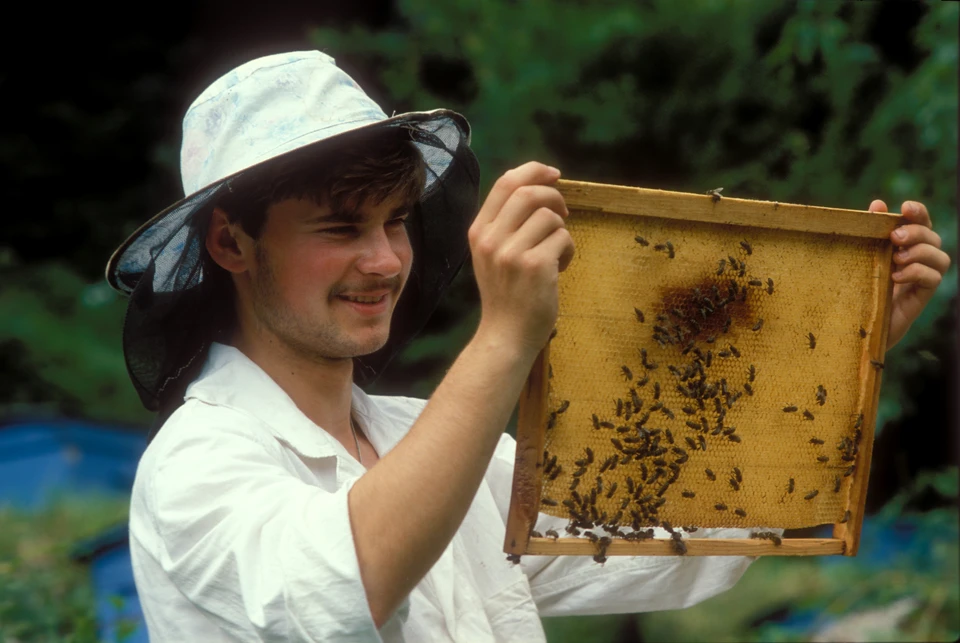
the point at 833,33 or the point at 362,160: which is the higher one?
the point at 833,33

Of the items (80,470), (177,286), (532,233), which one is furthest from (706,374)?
(80,470)

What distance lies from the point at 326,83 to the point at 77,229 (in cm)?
470

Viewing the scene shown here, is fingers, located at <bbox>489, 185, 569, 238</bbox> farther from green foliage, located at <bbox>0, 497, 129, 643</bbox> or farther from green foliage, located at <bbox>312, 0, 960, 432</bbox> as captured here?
green foliage, located at <bbox>312, 0, 960, 432</bbox>

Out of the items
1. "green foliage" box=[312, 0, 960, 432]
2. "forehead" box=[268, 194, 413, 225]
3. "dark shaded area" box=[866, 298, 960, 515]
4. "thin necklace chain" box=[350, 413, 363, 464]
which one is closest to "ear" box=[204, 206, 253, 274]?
"forehead" box=[268, 194, 413, 225]

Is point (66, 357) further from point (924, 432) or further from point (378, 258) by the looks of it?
point (924, 432)

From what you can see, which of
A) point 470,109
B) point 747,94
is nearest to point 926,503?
point 747,94

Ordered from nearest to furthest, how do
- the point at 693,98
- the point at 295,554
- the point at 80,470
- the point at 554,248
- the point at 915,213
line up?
the point at 295,554, the point at 554,248, the point at 915,213, the point at 80,470, the point at 693,98

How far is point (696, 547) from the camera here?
2.25 metres

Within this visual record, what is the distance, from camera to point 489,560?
8.00ft

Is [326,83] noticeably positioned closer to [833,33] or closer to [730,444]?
[730,444]

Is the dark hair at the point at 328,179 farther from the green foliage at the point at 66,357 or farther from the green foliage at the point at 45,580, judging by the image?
the green foliage at the point at 66,357

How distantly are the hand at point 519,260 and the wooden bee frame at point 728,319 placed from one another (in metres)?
0.18

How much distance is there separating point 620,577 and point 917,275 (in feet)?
Answer: 3.21

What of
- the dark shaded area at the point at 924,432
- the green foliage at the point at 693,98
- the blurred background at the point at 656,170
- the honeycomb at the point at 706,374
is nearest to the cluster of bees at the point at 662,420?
the honeycomb at the point at 706,374
